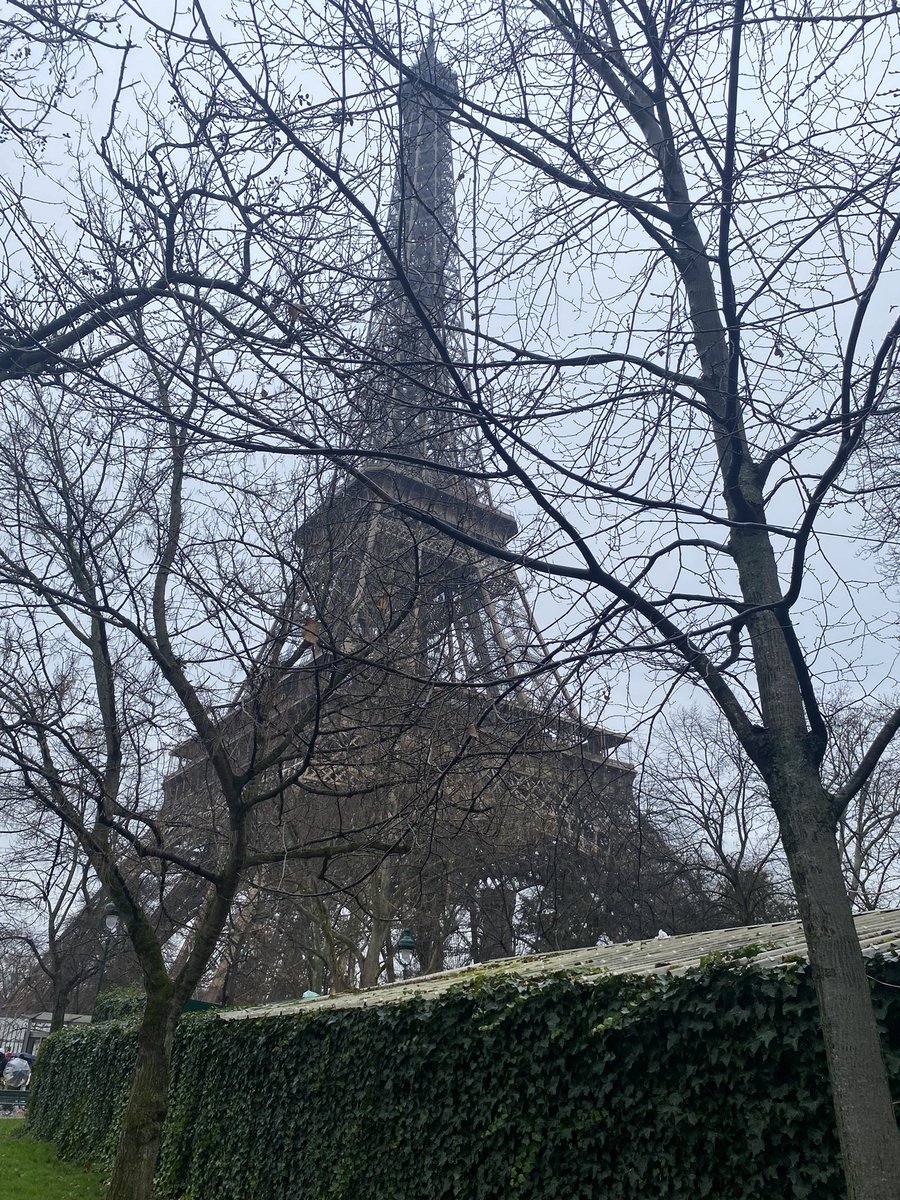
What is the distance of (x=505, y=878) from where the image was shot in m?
18.4

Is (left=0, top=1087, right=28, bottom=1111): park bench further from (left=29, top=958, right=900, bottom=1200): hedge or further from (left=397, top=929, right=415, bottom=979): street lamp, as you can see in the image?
(left=29, top=958, right=900, bottom=1200): hedge

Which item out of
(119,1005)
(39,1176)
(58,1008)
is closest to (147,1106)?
(39,1176)

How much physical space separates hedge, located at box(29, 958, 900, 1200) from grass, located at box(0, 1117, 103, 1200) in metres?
1.96

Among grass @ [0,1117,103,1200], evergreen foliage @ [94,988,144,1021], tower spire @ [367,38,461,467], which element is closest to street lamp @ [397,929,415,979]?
evergreen foliage @ [94,988,144,1021]

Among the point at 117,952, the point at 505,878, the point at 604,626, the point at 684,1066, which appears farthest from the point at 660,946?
the point at 117,952

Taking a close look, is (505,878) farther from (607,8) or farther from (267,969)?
(607,8)

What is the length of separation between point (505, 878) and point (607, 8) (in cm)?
1608

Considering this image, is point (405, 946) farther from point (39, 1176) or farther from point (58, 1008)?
point (58, 1008)

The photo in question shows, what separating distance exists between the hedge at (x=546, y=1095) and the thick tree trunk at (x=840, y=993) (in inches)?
45.9

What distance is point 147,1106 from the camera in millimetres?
8953

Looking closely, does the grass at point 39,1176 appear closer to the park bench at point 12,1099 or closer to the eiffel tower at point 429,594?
the eiffel tower at point 429,594

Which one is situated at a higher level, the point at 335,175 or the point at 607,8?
the point at 607,8

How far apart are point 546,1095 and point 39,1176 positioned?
10506mm

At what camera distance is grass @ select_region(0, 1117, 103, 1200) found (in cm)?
1136
